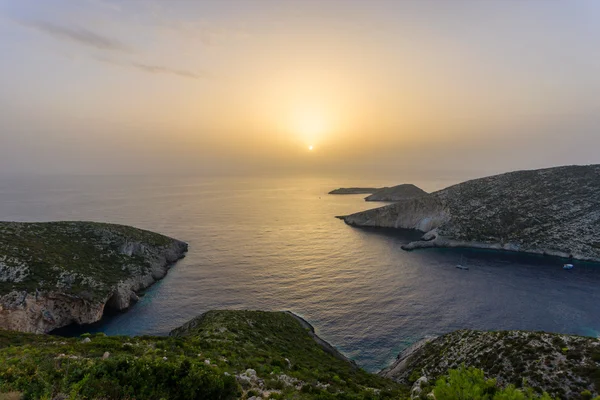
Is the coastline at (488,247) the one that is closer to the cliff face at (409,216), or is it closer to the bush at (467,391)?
the cliff face at (409,216)

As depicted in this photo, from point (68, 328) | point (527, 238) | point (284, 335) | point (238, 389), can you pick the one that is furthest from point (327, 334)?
point (527, 238)

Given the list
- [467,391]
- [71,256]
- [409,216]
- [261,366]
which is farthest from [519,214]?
[71,256]

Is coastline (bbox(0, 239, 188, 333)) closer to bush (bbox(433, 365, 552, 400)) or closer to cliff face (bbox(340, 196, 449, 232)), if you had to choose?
bush (bbox(433, 365, 552, 400))

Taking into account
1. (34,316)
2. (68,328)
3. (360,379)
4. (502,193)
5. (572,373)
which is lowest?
(68,328)

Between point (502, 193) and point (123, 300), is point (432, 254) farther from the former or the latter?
point (123, 300)

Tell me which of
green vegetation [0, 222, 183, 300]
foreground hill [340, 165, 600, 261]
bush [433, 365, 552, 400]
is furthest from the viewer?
foreground hill [340, 165, 600, 261]

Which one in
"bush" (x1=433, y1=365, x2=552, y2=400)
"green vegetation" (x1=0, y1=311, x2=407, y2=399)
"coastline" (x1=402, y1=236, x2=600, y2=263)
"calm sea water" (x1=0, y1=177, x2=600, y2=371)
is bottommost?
"calm sea water" (x1=0, y1=177, x2=600, y2=371)

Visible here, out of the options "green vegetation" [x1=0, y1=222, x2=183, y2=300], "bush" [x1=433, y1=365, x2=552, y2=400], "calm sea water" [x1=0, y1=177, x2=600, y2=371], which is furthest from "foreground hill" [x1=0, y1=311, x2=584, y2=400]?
"green vegetation" [x1=0, y1=222, x2=183, y2=300]
